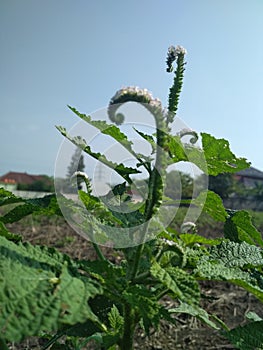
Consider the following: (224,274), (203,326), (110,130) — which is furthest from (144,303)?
(203,326)

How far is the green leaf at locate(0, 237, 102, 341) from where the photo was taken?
0.73 m

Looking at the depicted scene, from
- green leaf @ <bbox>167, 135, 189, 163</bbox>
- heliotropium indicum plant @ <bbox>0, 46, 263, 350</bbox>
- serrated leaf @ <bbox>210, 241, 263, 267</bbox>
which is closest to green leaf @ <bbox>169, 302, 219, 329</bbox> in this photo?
heliotropium indicum plant @ <bbox>0, 46, 263, 350</bbox>

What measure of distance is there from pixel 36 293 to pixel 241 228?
845 millimetres

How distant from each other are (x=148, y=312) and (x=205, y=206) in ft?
1.54

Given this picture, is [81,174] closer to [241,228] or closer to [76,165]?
[76,165]

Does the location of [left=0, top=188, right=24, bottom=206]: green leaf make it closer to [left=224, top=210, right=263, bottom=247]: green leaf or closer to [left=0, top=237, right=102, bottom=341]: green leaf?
[left=0, top=237, right=102, bottom=341]: green leaf

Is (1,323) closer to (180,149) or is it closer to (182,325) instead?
(180,149)

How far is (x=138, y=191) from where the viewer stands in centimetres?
130

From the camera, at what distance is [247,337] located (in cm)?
123

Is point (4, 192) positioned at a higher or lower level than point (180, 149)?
lower

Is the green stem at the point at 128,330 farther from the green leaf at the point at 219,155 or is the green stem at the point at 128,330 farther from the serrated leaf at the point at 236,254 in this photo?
the green leaf at the point at 219,155

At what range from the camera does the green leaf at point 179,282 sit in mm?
873

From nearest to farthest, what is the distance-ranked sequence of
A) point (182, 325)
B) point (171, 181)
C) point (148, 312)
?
point (148, 312), point (171, 181), point (182, 325)

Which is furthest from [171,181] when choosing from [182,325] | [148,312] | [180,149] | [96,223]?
[182,325]
